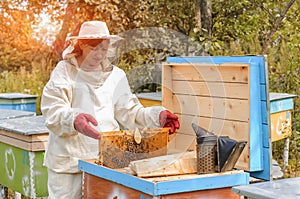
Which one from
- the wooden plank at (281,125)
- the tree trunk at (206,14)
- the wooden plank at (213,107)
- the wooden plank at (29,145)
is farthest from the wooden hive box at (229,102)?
the tree trunk at (206,14)

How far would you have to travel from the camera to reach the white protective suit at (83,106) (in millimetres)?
2879

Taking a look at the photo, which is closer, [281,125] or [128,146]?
[128,146]

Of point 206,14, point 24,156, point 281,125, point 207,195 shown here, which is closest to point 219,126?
point 207,195

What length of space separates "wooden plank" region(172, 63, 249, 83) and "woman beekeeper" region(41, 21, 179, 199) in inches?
18.8

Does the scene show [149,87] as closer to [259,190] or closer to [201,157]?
[201,157]

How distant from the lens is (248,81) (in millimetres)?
3053

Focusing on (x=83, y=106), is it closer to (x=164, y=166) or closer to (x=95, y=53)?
(x=95, y=53)

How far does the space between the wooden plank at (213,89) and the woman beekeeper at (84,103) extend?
0.50 meters

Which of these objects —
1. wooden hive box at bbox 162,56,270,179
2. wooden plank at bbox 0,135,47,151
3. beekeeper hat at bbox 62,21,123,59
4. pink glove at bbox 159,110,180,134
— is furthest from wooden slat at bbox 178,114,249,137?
wooden plank at bbox 0,135,47,151

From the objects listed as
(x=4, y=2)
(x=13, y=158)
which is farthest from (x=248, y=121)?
(x=4, y=2)

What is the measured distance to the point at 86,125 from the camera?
8.43ft

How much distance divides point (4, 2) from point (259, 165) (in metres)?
5.33

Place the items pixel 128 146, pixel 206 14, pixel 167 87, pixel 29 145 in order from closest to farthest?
pixel 128 146 < pixel 167 87 < pixel 29 145 < pixel 206 14

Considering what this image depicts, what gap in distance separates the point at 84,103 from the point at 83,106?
17mm
